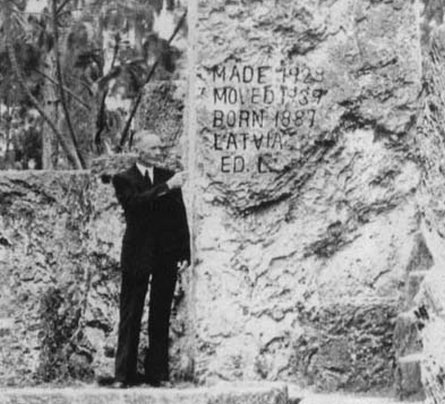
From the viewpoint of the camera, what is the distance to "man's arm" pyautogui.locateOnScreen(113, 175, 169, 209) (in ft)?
34.8

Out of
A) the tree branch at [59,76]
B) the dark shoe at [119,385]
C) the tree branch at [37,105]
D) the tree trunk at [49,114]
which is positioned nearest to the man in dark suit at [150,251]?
the dark shoe at [119,385]

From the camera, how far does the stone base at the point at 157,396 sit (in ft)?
31.3

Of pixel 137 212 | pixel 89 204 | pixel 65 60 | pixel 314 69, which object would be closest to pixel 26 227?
pixel 89 204

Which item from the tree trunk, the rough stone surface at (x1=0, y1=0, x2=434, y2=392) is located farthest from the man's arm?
the tree trunk

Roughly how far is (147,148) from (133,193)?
329mm

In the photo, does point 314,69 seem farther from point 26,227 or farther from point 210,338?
point 26,227

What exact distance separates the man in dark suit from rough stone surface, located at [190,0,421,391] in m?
0.19

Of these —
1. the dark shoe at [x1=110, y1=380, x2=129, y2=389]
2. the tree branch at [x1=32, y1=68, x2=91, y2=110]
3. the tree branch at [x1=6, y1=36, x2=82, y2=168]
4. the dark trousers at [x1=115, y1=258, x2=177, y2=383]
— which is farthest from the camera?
the tree branch at [x1=32, y1=68, x2=91, y2=110]

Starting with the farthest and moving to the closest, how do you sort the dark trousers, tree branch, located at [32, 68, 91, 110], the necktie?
tree branch, located at [32, 68, 91, 110]
the necktie
the dark trousers

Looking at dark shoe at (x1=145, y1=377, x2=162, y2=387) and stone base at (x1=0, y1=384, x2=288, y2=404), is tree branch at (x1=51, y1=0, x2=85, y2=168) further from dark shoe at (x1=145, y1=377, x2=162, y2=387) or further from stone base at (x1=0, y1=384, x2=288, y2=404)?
stone base at (x1=0, y1=384, x2=288, y2=404)

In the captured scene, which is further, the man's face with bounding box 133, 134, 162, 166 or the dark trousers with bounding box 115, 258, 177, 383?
the man's face with bounding box 133, 134, 162, 166

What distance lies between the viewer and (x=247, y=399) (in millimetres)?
9523

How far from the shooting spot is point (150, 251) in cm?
1073

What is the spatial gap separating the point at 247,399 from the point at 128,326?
54.5 inches
